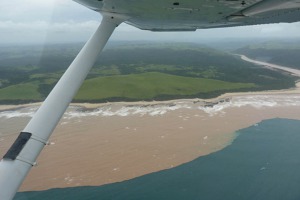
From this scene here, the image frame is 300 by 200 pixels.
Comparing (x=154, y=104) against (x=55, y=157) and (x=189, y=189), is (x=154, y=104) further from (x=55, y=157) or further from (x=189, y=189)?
(x=189, y=189)

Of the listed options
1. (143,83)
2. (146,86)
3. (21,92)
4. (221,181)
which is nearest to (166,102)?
(146,86)

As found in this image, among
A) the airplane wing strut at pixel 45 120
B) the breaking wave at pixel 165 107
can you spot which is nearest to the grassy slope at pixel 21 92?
the breaking wave at pixel 165 107

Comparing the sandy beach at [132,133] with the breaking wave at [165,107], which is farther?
the breaking wave at [165,107]

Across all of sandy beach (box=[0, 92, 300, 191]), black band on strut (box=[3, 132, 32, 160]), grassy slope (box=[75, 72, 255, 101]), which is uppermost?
black band on strut (box=[3, 132, 32, 160])

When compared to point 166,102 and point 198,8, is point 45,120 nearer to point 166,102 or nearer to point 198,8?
point 198,8

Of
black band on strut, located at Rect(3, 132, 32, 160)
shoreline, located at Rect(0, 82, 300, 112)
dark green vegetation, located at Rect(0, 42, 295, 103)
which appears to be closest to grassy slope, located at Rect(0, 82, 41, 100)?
dark green vegetation, located at Rect(0, 42, 295, 103)

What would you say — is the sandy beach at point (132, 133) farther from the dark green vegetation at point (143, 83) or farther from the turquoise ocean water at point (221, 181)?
the dark green vegetation at point (143, 83)

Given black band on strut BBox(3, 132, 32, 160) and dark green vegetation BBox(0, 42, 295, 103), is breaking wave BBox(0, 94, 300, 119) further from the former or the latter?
black band on strut BBox(3, 132, 32, 160)
